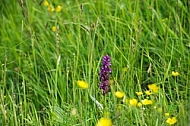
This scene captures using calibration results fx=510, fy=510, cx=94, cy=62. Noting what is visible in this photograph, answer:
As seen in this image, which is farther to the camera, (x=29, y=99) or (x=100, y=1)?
(x=100, y=1)

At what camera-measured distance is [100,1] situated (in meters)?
3.19

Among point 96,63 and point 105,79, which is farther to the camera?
point 96,63

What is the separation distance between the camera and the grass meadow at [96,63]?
224cm

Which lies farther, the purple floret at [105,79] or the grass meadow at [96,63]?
the grass meadow at [96,63]

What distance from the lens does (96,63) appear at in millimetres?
2764

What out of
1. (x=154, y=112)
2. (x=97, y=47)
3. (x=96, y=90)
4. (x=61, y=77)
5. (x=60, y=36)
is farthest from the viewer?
(x=60, y=36)

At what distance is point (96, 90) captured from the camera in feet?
8.03

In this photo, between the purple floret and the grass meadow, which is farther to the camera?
the grass meadow

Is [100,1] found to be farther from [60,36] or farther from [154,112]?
[154,112]

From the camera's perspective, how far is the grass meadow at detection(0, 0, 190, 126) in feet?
7.36

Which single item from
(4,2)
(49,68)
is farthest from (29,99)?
(4,2)

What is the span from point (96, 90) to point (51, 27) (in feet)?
3.04

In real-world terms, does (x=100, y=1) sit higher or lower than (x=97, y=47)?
higher

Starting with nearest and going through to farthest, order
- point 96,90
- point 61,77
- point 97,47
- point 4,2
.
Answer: point 96,90
point 61,77
point 97,47
point 4,2
